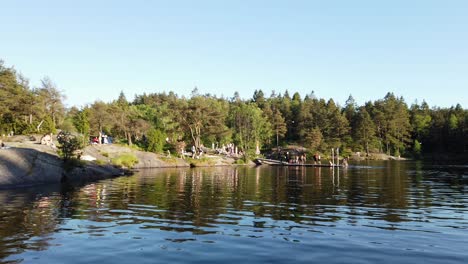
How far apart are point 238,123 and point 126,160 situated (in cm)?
5506

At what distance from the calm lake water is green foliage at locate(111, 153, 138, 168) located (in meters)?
31.7

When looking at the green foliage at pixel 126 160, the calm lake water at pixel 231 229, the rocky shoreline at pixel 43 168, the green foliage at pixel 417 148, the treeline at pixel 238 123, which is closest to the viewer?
Answer: the calm lake water at pixel 231 229

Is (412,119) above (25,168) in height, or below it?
above

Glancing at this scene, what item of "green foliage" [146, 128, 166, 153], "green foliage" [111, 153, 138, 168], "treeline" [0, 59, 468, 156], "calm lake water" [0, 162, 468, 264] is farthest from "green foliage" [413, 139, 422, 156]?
"calm lake water" [0, 162, 468, 264]

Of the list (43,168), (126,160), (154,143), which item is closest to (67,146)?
(43,168)

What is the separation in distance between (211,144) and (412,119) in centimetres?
9356

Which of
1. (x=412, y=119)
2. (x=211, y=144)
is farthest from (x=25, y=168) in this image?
(x=412, y=119)

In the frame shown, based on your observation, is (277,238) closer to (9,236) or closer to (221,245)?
(221,245)

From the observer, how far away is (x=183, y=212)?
68.7ft

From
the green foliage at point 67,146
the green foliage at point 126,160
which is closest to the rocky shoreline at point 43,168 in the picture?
the green foliage at point 126,160

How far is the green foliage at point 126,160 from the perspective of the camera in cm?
6012

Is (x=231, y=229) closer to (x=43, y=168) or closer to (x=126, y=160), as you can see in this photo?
(x=43, y=168)

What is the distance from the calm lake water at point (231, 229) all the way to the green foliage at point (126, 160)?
104 ft

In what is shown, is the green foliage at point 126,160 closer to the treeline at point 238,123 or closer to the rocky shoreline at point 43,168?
the rocky shoreline at point 43,168
